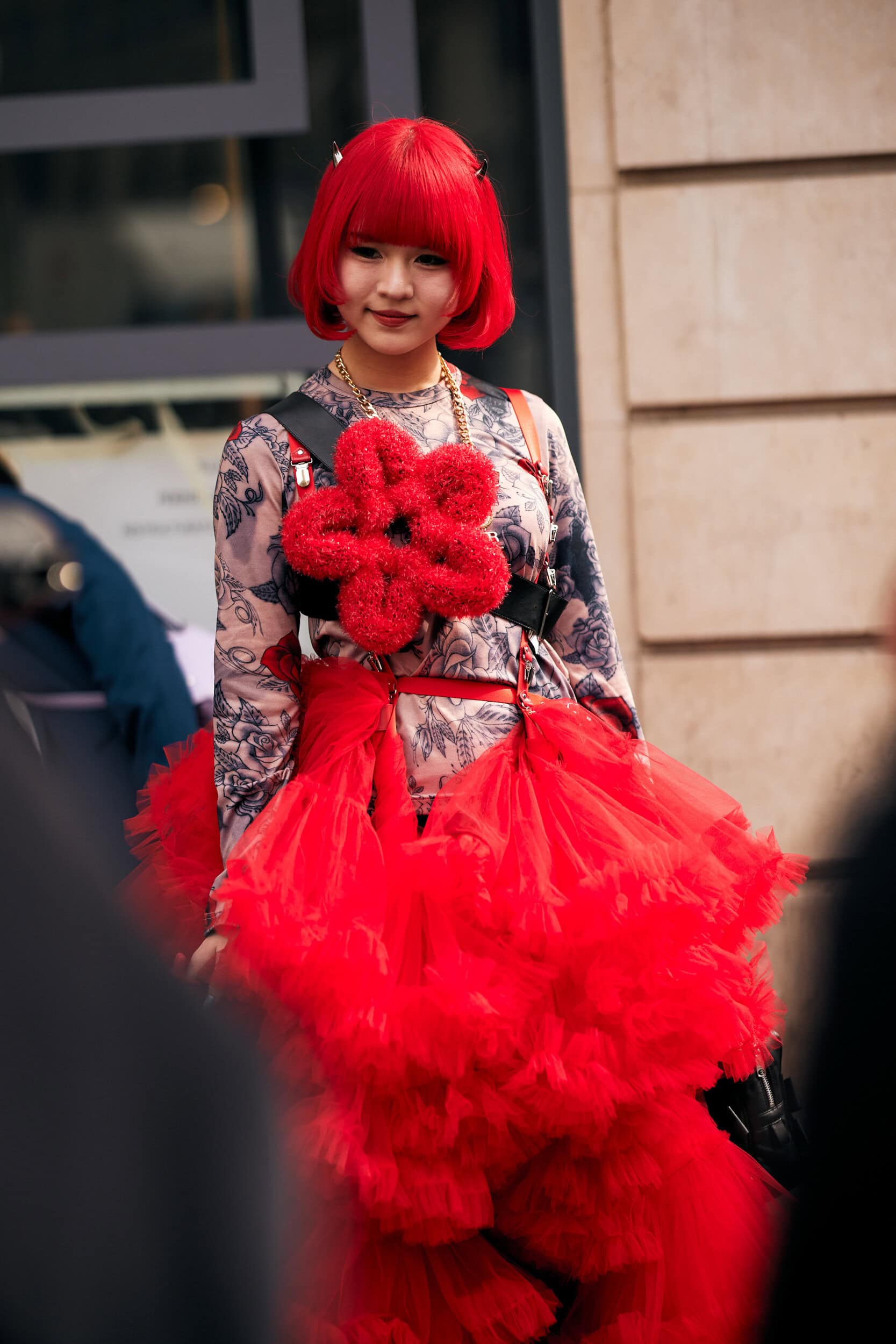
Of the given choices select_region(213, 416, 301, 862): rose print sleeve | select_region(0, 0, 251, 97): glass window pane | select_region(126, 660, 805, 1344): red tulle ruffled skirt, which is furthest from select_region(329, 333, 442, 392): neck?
select_region(0, 0, 251, 97): glass window pane

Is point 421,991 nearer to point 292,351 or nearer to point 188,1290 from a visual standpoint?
point 188,1290

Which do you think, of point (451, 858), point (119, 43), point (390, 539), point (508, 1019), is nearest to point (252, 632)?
point (390, 539)

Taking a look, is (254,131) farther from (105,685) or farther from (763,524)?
(763,524)

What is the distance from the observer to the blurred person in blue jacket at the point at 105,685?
320 centimetres

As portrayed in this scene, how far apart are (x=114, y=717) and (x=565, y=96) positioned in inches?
93.2

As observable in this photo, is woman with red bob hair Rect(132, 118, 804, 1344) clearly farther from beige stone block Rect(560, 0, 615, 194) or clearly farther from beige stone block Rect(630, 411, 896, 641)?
beige stone block Rect(560, 0, 615, 194)

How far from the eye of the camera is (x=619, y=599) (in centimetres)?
394

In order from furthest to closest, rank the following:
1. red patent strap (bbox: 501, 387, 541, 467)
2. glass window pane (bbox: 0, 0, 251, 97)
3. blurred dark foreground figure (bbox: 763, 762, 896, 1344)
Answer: glass window pane (bbox: 0, 0, 251, 97)
red patent strap (bbox: 501, 387, 541, 467)
blurred dark foreground figure (bbox: 763, 762, 896, 1344)

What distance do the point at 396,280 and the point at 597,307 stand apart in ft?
6.64

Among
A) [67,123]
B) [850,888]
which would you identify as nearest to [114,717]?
[67,123]

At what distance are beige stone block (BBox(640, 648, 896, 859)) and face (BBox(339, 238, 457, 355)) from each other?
2093 millimetres

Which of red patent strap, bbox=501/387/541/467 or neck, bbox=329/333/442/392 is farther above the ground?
neck, bbox=329/333/442/392

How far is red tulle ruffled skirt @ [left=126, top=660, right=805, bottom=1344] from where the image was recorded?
5.52 feet

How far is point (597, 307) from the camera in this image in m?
3.87
